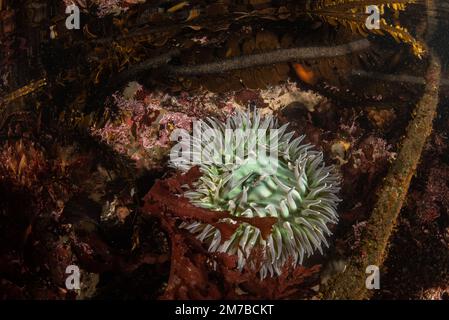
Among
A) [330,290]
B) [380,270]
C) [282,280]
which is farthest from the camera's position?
[380,270]

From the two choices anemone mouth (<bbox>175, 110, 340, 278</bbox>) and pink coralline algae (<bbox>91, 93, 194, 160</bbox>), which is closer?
anemone mouth (<bbox>175, 110, 340, 278</bbox>)

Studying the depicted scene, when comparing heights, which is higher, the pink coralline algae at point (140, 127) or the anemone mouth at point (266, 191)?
the pink coralline algae at point (140, 127)

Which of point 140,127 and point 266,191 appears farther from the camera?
point 140,127

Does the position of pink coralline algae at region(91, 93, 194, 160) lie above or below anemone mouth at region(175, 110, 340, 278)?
above

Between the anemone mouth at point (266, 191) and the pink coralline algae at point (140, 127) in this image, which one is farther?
the pink coralline algae at point (140, 127)

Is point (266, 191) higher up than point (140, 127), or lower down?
lower down

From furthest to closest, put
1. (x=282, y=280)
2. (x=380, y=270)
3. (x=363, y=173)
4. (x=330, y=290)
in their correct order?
(x=363, y=173) → (x=380, y=270) → (x=330, y=290) → (x=282, y=280)
